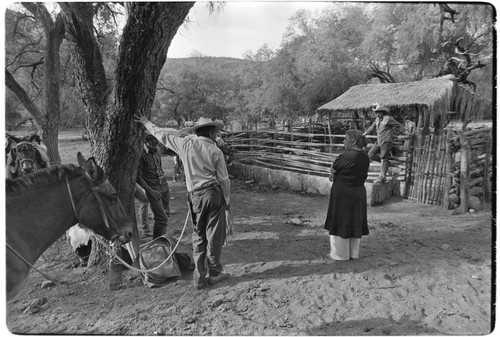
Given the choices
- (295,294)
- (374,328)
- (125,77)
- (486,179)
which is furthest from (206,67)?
(374,328)

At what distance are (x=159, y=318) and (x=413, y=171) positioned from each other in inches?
252

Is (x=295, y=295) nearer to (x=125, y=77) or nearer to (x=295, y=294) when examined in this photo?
(x=295, y=294)

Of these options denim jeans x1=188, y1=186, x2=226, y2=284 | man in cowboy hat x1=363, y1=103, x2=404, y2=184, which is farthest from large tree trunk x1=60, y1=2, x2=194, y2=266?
man in cowboy hat x1=363, y1=103, x2=404, y2=184

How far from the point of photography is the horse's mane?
2.35 meters

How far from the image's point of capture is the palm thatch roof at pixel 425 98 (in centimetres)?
1356

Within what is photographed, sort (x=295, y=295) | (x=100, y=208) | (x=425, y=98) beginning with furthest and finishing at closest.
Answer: (x=425, y=98), (x=295, y=295), (x=100, y=208)

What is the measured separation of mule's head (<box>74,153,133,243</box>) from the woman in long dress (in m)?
2.74

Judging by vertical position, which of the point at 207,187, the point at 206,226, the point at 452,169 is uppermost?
the point at 207,187

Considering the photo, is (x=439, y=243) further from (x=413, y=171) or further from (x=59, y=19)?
(x=59, y=19)

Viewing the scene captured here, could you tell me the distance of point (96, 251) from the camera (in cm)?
404

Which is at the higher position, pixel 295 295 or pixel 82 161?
pixel 82 161

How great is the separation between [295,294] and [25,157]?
4.46m

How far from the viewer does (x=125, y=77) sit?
11.6 ft

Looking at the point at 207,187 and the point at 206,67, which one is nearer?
the point at 207,187
